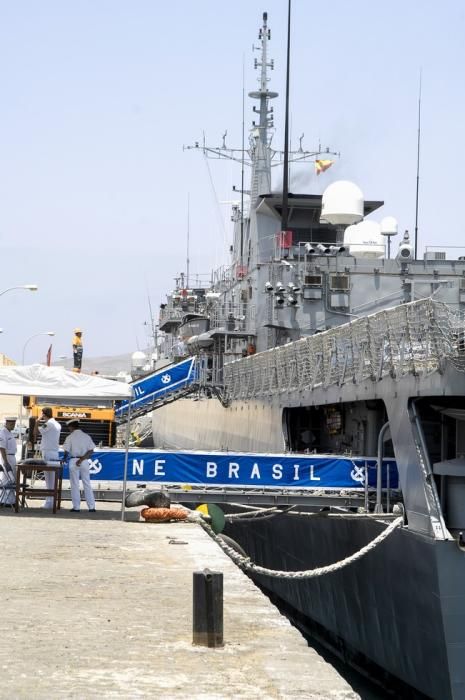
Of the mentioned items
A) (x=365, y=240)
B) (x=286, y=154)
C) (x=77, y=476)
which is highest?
(x=286, y=154)

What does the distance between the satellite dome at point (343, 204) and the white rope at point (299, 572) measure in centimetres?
1663

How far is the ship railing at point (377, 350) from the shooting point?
45.7ft

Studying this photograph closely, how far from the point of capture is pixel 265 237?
35.6 meters

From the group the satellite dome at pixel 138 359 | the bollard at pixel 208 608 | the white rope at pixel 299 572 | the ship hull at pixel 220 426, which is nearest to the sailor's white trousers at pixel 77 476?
the white rope at pixel 299 572

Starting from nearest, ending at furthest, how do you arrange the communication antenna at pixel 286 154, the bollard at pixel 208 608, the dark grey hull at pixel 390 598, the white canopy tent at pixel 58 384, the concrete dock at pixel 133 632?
the concrete dock at pixel 133 632 < the bollard at pixel 208 608 < the dark grey hull at pixel 390 598 < the white canopy tent at pixel 58 384 < the communication antenna at pixel 286 154

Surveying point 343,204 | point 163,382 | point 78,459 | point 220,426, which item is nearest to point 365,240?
point 343,204

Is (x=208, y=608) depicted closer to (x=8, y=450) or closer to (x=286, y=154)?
(x=8, y=450)

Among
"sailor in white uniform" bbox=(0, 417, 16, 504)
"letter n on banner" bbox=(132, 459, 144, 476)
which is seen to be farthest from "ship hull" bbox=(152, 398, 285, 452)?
"sailor in white uniform" bbox=(0, 417, 16, 504)

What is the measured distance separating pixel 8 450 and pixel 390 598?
21.0 feet

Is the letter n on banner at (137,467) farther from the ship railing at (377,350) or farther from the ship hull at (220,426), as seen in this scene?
the ship hull at (220,426)

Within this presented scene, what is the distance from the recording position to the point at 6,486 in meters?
17.5

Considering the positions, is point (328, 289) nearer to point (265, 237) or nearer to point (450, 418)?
point (265, 237)

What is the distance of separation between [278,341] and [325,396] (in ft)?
38.0

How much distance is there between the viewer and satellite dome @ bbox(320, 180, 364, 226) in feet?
103
